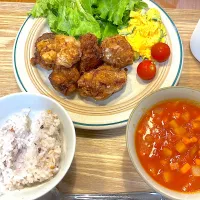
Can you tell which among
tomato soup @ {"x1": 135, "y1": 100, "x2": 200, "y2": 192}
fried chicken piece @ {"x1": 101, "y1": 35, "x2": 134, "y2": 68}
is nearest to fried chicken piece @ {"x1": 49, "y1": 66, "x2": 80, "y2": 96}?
fried chicken piece @ {"x1": 101, "y1": 35, "x2": 134, "y2": 68}

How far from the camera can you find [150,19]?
2.42 metres

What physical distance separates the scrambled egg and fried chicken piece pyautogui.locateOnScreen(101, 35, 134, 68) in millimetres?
133

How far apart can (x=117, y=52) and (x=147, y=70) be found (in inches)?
9.2

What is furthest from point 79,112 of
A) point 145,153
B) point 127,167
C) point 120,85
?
point 145,153

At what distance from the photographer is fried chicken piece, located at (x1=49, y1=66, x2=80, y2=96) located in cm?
214

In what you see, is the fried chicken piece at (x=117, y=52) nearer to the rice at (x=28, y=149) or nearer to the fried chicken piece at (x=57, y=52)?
the fried chicken piece at (x=57, y=52)

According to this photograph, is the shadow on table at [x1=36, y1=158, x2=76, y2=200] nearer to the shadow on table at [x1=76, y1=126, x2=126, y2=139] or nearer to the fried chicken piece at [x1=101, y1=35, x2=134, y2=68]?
the shadow on table at [x1=76, y1=126, x2=126, y2=139]

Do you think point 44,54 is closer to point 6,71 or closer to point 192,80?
point 6,71

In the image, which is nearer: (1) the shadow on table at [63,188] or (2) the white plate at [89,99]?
(1) the shadow on table at [63,188]

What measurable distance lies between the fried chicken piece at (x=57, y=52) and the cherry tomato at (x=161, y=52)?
0.53 m

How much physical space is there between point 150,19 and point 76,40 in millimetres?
581

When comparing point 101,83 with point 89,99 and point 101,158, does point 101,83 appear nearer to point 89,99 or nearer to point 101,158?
point 89,99

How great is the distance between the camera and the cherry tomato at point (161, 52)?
227cm

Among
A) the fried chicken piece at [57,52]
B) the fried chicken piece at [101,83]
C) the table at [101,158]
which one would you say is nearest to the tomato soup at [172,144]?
the table at [101,158]
